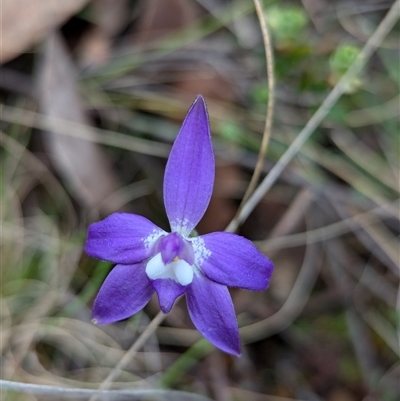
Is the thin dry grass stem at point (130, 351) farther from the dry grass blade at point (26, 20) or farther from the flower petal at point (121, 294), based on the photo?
the dry grass blade at point (26, 20)

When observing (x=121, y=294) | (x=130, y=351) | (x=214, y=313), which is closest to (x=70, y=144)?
(x=130, y=351)

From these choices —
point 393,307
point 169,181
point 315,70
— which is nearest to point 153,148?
point 315,70

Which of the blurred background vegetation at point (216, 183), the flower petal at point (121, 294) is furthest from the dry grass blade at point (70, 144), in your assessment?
the flower petal at point (121, 294)

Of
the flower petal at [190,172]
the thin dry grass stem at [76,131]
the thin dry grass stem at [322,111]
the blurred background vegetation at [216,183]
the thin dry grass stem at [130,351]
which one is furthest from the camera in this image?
the thin dry grass stem at [76,131]

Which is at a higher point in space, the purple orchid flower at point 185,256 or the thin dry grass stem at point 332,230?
the purple orchid flower at point 185,256

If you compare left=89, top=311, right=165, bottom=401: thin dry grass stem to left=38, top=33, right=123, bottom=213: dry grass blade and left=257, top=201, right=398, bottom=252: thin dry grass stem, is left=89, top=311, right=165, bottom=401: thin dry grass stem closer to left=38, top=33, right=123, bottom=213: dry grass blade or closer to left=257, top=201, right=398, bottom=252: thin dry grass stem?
left=38, top=33, right=123, bottom=213: dry grass blade

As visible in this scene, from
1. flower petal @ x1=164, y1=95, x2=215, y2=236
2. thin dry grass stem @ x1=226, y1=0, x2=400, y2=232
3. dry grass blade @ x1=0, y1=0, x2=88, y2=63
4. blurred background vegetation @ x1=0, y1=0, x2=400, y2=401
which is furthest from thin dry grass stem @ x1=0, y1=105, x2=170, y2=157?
flower petal @ x1=164, y1=95, x2=215, y2=236

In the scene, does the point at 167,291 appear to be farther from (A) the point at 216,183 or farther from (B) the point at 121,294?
(A) the point at 216,183
